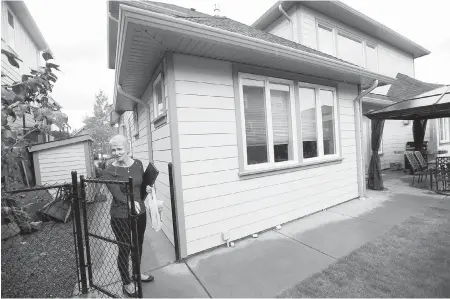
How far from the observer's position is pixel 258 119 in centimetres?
420

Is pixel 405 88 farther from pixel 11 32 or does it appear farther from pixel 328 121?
pixel 11 32

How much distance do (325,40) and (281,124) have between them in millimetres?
5538

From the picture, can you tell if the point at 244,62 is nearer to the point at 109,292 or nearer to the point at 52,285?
the point at 109,292

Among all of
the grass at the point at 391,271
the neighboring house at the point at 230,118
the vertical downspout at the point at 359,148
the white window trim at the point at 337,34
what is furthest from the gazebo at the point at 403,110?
the grass at the point at 391,271

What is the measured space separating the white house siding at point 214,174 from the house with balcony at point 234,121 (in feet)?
0.05

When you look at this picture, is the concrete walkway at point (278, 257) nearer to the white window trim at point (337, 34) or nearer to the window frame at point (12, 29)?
the white window trim at point (337, 34)

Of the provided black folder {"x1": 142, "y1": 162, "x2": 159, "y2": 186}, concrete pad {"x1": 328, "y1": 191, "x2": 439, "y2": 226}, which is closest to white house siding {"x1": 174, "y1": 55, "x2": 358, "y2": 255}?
black folder {"x1": 142, "y1": 162, "x2": 159, "y2": 186}

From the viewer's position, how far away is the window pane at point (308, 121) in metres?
4.95

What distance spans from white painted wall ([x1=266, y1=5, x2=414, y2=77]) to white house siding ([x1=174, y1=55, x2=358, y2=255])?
5.15 m

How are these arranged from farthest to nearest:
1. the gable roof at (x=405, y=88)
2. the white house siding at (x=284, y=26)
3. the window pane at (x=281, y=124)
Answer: the gable roof at (x=405, y=88)
the white house siding at (x=284, y=26)
the window pane at (x=281, y=124)

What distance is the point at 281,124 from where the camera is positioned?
15.0ft

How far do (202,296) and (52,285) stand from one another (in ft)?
6.23

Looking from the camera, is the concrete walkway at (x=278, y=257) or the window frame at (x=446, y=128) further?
the window frame at (x=446, y=128)

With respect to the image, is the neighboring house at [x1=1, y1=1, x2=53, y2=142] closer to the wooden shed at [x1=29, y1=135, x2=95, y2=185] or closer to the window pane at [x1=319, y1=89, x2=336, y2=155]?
the wooden shed at [x1=29, y1=135, x2=95, y2=185]
